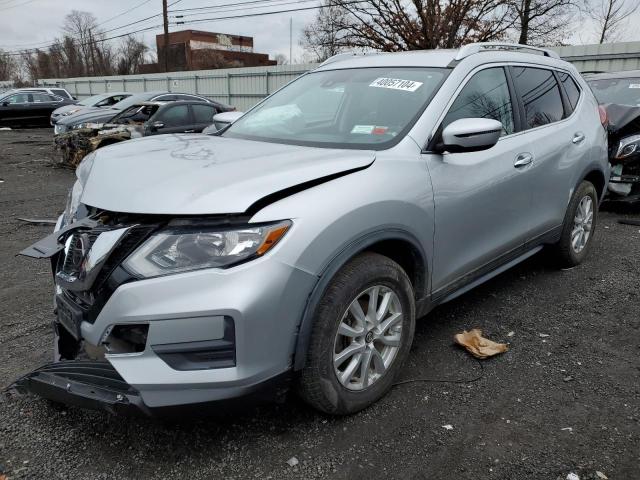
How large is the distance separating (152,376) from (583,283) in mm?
3691

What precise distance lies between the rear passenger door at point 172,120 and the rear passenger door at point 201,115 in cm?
12

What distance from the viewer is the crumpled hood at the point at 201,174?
210 centimetres

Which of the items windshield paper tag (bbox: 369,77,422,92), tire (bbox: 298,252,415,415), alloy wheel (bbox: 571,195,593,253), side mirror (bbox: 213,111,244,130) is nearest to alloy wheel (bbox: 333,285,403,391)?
tire (bbox: 298,252,415,415)

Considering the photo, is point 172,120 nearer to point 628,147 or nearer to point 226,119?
point 226,119

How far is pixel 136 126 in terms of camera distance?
35.7ft

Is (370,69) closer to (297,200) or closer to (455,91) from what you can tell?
(455,91)

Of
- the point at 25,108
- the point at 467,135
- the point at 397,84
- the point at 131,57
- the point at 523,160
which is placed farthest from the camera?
the point at 131,57

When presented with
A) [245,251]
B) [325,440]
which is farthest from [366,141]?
[325,440]

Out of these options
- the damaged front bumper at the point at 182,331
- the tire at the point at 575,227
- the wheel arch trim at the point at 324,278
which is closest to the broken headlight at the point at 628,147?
the tire at the point at 575,227

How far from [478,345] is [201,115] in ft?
33.3

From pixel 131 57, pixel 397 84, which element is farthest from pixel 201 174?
pixel 131 57

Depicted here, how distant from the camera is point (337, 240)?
2264mm

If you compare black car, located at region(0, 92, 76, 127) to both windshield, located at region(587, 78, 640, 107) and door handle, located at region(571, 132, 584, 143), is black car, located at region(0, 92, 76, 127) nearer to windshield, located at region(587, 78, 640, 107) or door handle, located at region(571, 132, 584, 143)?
windshield, located at region(587, 78, 640, 107)

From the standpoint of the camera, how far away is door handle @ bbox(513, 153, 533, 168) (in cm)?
344
